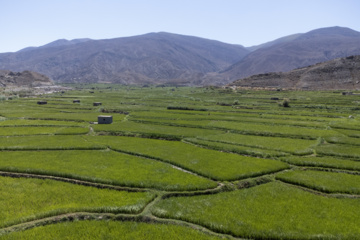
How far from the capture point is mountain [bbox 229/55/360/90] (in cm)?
13525

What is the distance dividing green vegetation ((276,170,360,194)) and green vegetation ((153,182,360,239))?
1658 millimetres

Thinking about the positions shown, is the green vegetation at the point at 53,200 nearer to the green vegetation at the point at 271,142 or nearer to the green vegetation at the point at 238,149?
the green vegetation at the point at 238,149

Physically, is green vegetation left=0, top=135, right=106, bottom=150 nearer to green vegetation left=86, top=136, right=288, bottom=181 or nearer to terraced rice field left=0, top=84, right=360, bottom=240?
terraced rice field left=0, top=84, right=360, bottom=240

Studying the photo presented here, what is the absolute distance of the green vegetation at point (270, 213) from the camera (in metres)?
15.1

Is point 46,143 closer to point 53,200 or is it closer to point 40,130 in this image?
point 40,130

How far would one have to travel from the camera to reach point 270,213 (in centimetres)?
1714

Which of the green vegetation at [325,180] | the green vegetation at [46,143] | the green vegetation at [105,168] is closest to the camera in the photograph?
the green vegetation at [325,180]

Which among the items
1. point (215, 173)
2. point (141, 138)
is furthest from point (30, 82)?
point (215, 173)

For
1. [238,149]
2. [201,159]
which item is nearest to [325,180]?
[238,149]

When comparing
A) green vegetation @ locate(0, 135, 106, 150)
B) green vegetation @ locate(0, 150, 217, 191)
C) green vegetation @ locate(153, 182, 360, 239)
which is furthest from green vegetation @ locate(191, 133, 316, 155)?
green vegetation @ locate(0, 135, 106, 150)

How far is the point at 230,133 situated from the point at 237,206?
2632 centimetres

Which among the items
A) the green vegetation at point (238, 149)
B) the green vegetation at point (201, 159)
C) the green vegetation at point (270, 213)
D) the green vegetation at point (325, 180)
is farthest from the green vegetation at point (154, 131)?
the green vegetation at point (270, 213)

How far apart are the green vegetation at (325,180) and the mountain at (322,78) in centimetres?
13276

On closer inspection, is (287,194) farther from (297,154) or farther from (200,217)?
(297,154)
